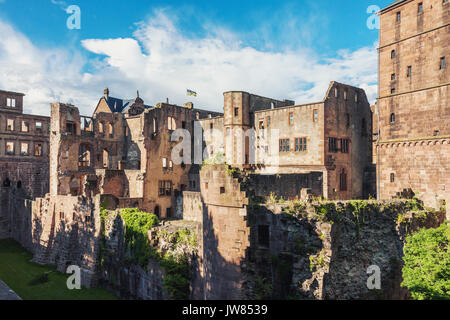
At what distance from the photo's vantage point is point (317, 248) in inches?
686

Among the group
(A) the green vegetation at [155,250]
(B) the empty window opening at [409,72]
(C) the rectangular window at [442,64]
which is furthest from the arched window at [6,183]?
(C) the rectangular window at [442,64]

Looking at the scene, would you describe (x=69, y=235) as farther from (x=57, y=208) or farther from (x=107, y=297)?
(x=107, y=297)

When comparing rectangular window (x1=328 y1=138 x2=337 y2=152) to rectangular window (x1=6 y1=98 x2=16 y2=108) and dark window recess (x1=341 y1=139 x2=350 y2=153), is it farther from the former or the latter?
rectangular window (x1=6 y1=98 x2=16 y2=108)

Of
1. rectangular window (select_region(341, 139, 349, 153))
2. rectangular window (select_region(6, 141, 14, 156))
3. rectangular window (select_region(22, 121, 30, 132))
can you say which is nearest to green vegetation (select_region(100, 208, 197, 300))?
rectangular window (select_region(341, 139, 349, 153))

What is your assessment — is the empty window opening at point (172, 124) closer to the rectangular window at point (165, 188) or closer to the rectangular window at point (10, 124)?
the rectangular window at point (165, 188)

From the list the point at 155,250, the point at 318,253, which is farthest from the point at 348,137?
the point at 155,250

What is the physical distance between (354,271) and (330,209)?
12.0ft

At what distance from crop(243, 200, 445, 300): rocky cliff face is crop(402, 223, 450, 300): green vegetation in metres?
1.45

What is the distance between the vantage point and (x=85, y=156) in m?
45.8

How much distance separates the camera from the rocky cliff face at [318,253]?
55.1 feet

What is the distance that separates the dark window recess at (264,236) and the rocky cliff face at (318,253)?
0.05m

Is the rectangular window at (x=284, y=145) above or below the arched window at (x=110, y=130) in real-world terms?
below

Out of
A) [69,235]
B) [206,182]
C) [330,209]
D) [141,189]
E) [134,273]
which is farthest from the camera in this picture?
[141,189]


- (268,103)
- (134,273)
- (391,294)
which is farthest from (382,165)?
(134,273)
